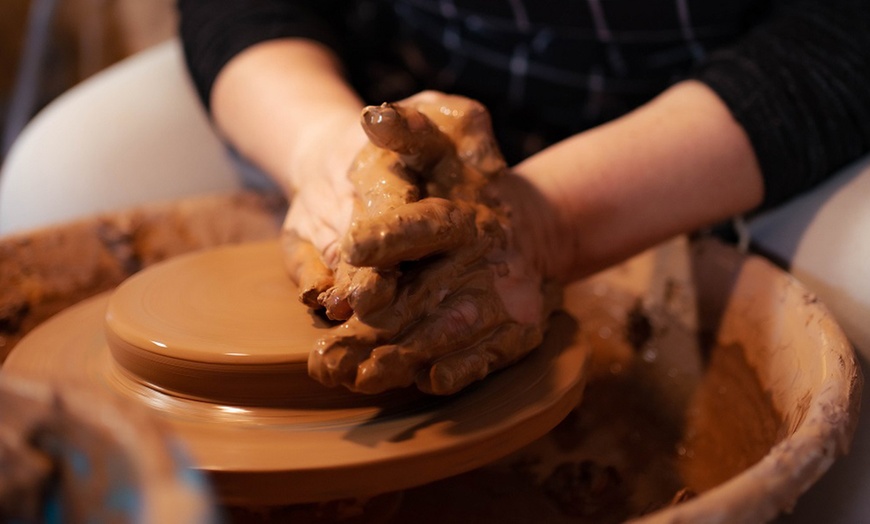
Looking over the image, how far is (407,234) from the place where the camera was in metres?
0.59

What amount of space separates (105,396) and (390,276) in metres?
0.26

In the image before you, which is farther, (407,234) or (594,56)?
(594,56)

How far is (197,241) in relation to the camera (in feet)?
4.13

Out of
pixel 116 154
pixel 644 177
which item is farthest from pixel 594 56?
pixel 116 154

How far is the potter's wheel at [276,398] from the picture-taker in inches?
24.9

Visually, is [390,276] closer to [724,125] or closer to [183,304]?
[183,304]

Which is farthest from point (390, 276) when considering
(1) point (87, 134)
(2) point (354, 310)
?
(1) point (87, 134)

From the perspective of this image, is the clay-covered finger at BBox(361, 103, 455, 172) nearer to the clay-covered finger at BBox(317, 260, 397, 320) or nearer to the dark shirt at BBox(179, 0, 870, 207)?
the clay-covered finger at BBox(317, 260, 397, 320)

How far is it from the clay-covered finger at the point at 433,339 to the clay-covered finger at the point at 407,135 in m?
0.15

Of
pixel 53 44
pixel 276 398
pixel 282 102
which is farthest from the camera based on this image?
pixel 53 44

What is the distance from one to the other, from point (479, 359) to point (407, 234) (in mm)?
156

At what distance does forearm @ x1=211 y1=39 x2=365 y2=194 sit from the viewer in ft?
3.35

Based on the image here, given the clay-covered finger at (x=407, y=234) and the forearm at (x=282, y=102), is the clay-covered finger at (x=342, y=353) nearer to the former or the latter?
the clay-covered finger at (x=407, y=234)

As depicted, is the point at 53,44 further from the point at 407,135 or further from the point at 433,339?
the point at 433,339
